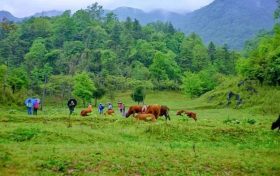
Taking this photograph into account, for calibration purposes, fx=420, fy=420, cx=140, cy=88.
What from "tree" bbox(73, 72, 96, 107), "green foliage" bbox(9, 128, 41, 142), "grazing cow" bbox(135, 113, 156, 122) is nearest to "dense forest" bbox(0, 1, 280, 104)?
"tree" bbox(73, 72, 96, 107)

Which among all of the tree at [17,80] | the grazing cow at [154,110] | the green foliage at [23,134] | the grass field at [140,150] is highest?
the tree at [17,80]

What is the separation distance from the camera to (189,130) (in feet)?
82.7

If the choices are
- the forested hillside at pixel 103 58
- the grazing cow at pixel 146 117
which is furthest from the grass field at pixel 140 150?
the forested hillside at pixel 103 58

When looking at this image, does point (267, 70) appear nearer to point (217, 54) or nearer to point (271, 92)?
point (271, 92)

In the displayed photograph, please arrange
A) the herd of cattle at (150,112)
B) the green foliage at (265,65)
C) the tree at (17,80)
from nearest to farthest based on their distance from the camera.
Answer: the herd of cattle at (150,112), the green foliage at (265,65), the tree at (17,80)

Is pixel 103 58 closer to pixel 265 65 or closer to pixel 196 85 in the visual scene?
pixel 196 85

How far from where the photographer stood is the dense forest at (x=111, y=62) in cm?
7931

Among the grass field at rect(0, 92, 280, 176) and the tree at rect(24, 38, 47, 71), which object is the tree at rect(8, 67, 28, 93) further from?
the grass field at rect(0, 92, 280, 176)

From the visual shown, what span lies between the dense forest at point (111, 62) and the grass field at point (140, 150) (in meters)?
43.4

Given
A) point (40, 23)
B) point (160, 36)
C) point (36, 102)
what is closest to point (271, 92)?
point (36, 102)

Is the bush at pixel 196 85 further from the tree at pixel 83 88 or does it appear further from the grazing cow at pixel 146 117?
the grazing cow at pixel 146 117

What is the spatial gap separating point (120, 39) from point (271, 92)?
10905cm

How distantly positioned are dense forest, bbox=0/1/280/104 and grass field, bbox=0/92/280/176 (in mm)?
43397

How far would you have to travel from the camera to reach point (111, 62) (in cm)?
13288
